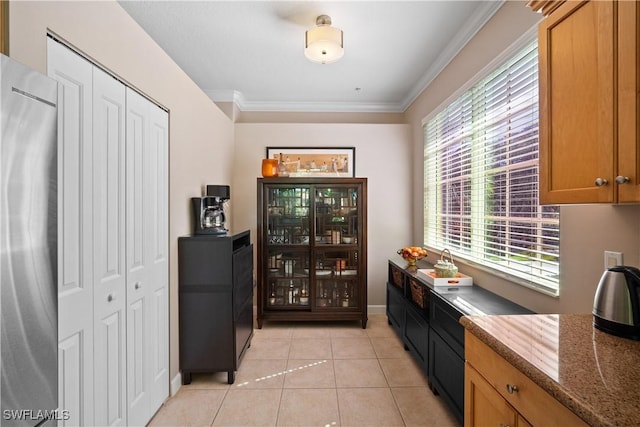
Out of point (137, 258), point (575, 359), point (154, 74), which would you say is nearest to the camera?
point (575, 359)

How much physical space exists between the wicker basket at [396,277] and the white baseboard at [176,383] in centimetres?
212

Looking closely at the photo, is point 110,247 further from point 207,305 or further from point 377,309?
point 377,309

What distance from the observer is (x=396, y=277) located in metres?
3.29

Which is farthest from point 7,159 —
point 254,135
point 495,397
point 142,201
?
point 254,135

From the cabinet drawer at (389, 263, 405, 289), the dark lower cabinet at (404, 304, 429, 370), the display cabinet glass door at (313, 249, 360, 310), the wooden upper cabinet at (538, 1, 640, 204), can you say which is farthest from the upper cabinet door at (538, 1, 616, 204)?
the display cabinet glass door at (313, 249, 360, 310)

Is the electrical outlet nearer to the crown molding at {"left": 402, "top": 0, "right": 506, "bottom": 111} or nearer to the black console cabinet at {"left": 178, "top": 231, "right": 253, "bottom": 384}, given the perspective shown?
the crown molding at {"left": 402, "top": 0, "right": 506, "bottom": 111}

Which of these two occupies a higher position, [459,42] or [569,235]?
[459,42]

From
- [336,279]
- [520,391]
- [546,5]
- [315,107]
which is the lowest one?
[336,279]

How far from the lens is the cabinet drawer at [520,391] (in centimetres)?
78

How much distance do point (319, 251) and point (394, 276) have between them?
2.91 ft

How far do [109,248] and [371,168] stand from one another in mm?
3059

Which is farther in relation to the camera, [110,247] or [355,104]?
[355,104]

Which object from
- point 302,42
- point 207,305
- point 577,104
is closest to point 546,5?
point 577,104

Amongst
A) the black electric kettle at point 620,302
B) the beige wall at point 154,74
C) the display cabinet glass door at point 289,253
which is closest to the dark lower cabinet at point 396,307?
the display cabinet glass door at point 289,253
